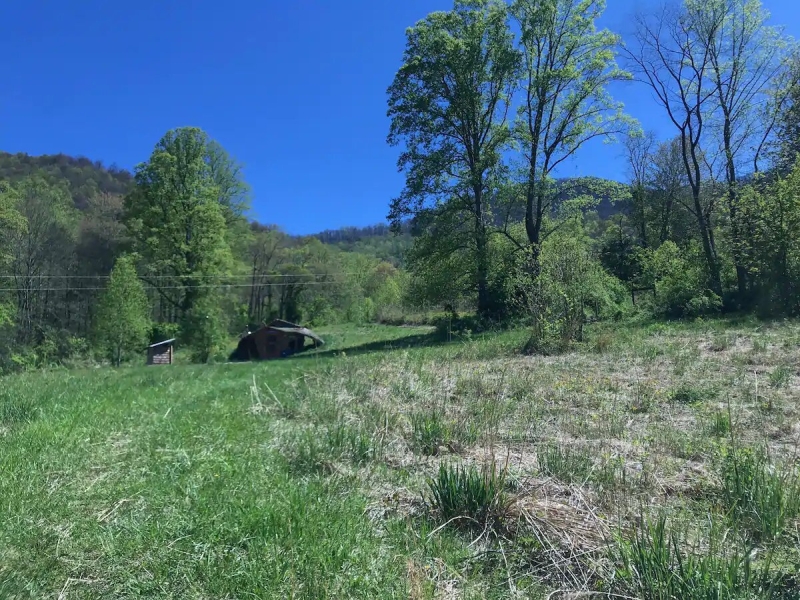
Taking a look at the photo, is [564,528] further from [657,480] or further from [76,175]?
[76,175]

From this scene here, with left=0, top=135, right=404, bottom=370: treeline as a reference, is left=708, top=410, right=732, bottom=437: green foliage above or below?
below

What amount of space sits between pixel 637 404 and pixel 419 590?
5.00 m

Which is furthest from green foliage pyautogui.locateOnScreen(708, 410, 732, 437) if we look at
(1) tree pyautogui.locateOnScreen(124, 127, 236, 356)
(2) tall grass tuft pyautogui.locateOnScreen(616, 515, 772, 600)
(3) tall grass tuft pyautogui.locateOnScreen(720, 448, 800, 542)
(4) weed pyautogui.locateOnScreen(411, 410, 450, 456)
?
(1) tree pyautogui.locateOnScreen(124, 127, 236, 356)

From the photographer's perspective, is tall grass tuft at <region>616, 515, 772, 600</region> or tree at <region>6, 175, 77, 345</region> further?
tree at <region>6, 175, 77, 345</region>

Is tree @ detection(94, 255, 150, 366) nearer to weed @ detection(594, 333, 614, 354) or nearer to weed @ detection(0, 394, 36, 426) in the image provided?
weed @ detection(0, 394, 36, 426)

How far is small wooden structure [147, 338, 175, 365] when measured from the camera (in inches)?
1346

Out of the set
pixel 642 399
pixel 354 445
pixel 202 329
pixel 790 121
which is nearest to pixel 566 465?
pixel 354 445

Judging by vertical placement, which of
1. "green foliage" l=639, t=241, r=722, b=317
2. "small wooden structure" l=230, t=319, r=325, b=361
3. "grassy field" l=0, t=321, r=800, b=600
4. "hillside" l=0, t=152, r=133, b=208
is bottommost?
"small wooden structure" l=230, t=319, r=325, b=361

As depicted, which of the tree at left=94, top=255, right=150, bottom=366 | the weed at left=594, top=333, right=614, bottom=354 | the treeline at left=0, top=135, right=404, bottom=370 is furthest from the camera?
the treeline at left=0, top=135, right=404, bottom=370

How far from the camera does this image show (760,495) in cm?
335

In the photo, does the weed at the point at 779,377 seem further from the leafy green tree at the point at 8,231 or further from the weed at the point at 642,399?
the leafy green tree at the point at 8,231

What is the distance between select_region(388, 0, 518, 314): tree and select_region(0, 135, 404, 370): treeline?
16542mm

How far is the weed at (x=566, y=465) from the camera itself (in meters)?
4.14

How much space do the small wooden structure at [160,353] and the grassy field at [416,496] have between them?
1129 inches
